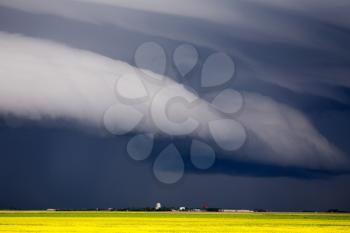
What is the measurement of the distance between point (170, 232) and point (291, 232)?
8.61 metres

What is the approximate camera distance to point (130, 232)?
42.2 m

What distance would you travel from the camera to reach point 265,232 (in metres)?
43.1

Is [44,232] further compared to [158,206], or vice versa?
[158,206]

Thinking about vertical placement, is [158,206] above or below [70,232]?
above

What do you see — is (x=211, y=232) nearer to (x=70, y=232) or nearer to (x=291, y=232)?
(x=291, y=232)

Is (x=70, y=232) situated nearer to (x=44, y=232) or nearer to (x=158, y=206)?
(x=44, y=232)

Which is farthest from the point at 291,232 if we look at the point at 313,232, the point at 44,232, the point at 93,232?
the point at 44,232

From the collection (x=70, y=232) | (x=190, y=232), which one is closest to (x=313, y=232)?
(x=190, y=232)

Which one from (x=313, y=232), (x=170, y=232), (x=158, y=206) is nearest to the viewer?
(x=170, y=232)

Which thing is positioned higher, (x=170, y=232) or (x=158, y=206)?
(x=158, y=206)

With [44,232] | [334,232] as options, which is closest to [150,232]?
[44,232]

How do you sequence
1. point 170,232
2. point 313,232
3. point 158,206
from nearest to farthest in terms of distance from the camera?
point 170,232 → point 313,232 → point 158,206

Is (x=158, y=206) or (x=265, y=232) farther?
(x=158, y=206)

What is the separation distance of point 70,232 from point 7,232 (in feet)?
13.9
